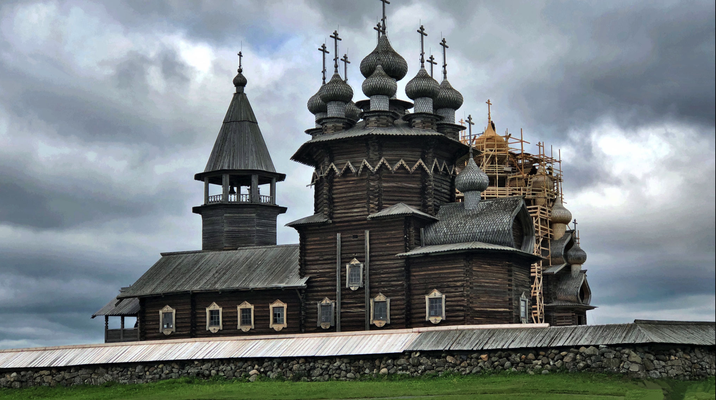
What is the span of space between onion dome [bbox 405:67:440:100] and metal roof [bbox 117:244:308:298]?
9105 millimetres

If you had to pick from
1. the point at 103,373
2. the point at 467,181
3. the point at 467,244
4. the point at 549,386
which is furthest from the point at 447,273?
the point at 103,373

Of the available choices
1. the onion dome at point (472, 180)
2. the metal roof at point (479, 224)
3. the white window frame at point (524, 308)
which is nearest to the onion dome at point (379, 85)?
the onion dome at point (472, 180)

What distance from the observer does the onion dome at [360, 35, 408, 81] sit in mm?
39500

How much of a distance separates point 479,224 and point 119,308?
68.8 feet

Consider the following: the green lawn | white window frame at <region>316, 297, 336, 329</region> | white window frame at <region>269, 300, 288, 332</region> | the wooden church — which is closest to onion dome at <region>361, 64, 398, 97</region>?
the wooden church

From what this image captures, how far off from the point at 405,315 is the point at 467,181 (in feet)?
20.3

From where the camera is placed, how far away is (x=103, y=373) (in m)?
32.7

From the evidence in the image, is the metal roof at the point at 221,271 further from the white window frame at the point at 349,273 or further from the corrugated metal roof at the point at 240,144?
the corrugated metal roof at the point at 240,144

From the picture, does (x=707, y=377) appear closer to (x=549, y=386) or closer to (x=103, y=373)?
(x=549, y=386)

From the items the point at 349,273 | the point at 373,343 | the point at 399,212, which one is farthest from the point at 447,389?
the point at 349,273

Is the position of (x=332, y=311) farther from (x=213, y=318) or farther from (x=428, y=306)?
(x=213, y=318)

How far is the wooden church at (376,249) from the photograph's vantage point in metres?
34.7

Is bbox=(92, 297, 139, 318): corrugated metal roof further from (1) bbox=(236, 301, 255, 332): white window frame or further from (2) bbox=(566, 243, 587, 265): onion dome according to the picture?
(2) bbox=(566, 243, 587, 265): onion dome

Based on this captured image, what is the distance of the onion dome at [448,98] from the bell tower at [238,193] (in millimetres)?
12671
